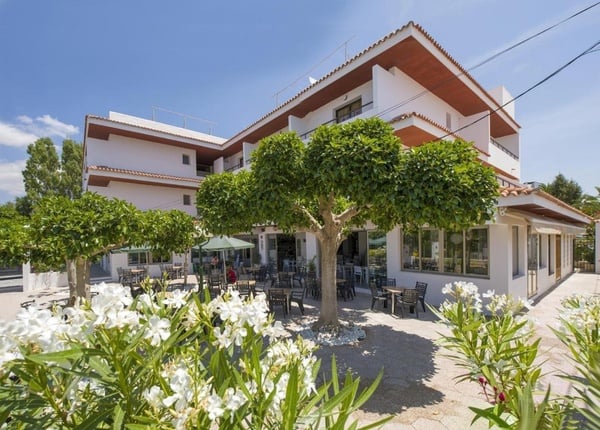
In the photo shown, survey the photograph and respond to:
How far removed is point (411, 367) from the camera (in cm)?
562

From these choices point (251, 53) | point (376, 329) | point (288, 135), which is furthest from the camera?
point (251, 53)

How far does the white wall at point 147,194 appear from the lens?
64.8 feet

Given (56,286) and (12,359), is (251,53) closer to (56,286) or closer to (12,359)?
(12,359)

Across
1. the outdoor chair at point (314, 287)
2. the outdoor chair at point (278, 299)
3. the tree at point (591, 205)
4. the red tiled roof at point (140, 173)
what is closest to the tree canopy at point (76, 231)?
the outdoor chair at point (278, 299)

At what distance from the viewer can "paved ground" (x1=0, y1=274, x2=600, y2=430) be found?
162 inches

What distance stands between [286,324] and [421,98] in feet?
42.0

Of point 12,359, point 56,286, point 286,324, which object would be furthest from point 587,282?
point 56,286

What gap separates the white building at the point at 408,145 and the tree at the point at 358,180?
3759mm

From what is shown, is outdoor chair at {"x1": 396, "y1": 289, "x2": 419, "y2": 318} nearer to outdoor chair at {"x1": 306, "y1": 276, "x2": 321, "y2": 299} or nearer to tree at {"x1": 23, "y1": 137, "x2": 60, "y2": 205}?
outdoor chair at {"x1": 306, "y1": 276, "x2": 321, "y2": 299}

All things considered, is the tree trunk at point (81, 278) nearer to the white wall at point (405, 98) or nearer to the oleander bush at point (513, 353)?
the oleander bush at point (513, 353)

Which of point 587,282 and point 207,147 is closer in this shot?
point 587,282

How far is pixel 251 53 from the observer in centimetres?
1014

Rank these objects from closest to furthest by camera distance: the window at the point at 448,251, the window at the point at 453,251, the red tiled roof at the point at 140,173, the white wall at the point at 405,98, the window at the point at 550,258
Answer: the window at the point at 448,251 → the window at the point at 453,251 → the white wall at the point at 405,98 → the window at the point at 550,258 → the red tiled roof at the point at 140,173

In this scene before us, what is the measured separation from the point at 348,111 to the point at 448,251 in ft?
28.2
